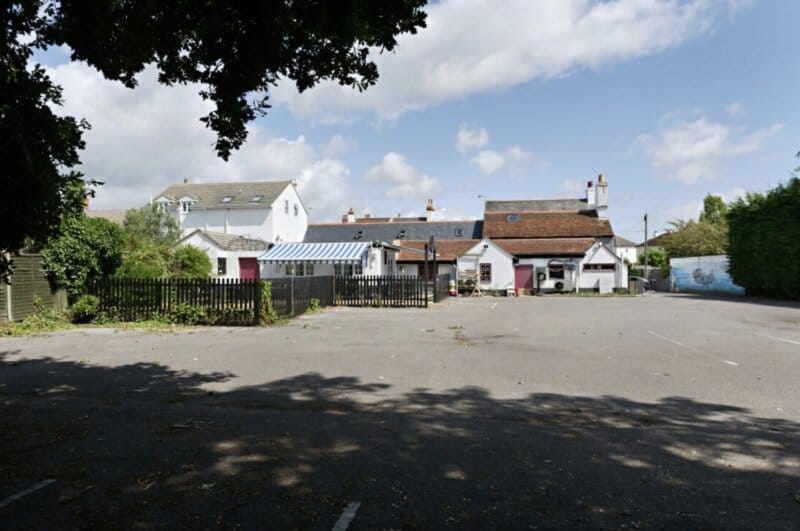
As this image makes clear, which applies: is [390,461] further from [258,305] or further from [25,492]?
[258,305]

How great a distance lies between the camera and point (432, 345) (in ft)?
40.6

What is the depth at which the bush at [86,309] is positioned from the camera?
655 inches

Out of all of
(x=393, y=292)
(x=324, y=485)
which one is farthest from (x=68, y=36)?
(x=393, y=292)

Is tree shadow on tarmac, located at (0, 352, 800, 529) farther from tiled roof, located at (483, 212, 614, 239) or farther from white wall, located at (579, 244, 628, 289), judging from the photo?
tiled roof, located at (483, 212, 614, 239)

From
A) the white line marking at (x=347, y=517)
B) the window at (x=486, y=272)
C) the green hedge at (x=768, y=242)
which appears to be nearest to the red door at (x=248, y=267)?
the window at (x=486, y=272)

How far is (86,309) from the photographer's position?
656 inches

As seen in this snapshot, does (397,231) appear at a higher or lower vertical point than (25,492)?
higher

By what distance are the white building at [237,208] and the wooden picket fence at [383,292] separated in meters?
21.6

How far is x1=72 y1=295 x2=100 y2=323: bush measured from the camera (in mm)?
16625

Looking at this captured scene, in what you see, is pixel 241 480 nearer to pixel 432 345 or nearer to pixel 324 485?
pixel 324 485

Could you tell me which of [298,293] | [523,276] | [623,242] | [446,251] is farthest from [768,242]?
[623,242]

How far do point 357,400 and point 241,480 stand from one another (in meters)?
2.93

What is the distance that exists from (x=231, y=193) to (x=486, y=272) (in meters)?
23.1

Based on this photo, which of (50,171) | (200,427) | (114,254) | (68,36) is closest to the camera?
(50,171)
